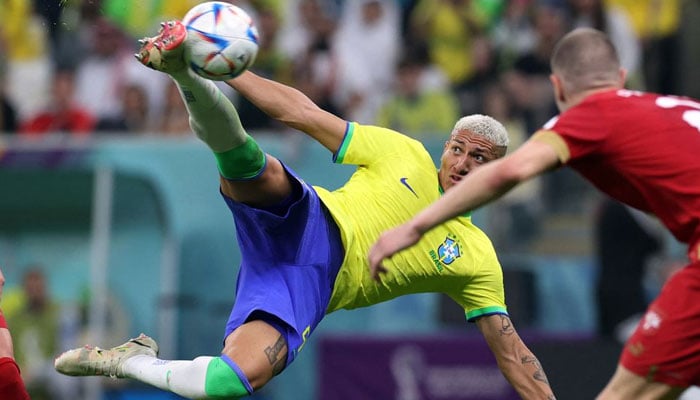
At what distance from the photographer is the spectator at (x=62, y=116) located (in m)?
14.2

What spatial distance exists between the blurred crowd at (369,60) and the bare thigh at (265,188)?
5.91 meters

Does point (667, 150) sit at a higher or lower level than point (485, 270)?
higher

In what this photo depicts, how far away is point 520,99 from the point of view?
1326 cm

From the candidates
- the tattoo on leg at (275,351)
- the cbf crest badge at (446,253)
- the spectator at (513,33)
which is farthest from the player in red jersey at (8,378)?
the spectator at (513,33)

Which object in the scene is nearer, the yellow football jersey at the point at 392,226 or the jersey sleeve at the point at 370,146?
the yellow football jersey at the point at 392,226

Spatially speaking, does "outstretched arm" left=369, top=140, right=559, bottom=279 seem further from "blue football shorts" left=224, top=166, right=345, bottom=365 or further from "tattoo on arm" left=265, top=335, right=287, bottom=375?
"blue football shorts" left=224, top=166, right=345, bottom=365

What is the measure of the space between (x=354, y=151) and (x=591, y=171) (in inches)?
76.5

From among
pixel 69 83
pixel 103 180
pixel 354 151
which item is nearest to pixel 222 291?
pixel 103 180

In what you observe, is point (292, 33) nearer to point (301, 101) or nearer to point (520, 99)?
point (520, 99)

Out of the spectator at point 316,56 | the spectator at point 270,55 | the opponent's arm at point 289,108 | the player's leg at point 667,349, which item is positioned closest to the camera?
the player's leg at point 667,349

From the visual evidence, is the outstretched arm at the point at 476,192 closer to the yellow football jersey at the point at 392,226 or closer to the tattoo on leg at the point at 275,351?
the tattoo on leg at the point at 275,351

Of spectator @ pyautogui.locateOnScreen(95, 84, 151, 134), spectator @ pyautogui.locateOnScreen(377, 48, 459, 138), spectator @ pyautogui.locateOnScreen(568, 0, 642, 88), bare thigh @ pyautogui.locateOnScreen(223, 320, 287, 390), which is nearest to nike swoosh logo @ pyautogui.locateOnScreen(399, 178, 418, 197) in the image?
bare thigh @ pyautogui.locateOnScreen(223, 320, 287, 390)

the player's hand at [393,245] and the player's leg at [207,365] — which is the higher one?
the player's hand at [393,245]

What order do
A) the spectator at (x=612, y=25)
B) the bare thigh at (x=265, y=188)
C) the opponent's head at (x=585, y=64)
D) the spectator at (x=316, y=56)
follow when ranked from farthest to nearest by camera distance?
the spectator at (x=316, y=56), the spectator at (x=612, y=25), the bare thigh at (x=265, y=188), the opponent's head at (x=585, y=64)
